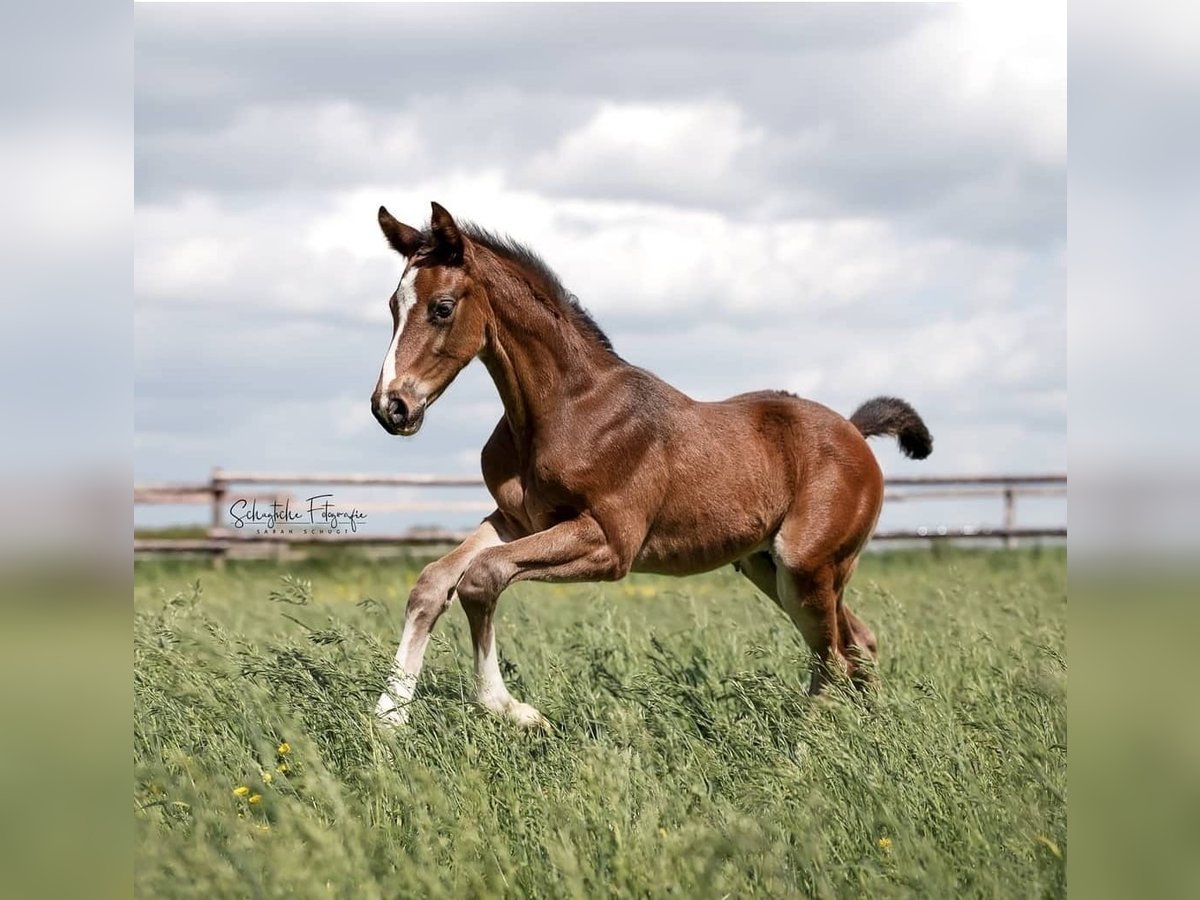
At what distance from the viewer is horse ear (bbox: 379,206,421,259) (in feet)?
18.7

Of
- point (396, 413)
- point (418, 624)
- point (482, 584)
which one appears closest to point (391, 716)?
point (418, 624)

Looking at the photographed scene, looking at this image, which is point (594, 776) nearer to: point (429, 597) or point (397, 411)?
point (429, 597)

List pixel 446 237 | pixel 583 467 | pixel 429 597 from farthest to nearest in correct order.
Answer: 1. pixel 583 467
2. pixel 446 237
3. pixel 429 597

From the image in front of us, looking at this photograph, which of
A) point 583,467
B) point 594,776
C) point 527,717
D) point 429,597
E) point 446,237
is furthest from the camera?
point 583,467

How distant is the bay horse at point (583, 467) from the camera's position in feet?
18.0

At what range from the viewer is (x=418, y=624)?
5.44 metres

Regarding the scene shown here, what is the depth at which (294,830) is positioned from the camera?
4137 millimetres

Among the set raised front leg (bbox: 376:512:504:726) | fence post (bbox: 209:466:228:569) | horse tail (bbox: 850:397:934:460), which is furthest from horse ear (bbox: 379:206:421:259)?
fence post (bbox: 209:466:228:569)

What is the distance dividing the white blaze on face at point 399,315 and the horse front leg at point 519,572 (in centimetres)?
94

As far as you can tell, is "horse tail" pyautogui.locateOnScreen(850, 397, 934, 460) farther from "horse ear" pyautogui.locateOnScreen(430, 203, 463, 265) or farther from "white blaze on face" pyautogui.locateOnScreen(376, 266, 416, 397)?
"white blaze on face" pyautogui.locateOnScreen(376, 266, 416, 397)

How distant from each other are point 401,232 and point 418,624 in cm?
188

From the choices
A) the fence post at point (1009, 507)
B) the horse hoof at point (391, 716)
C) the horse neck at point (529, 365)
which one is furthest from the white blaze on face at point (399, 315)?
the fence post at point (1009, 507)

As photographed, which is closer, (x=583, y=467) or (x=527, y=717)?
(x=527, y=717)
